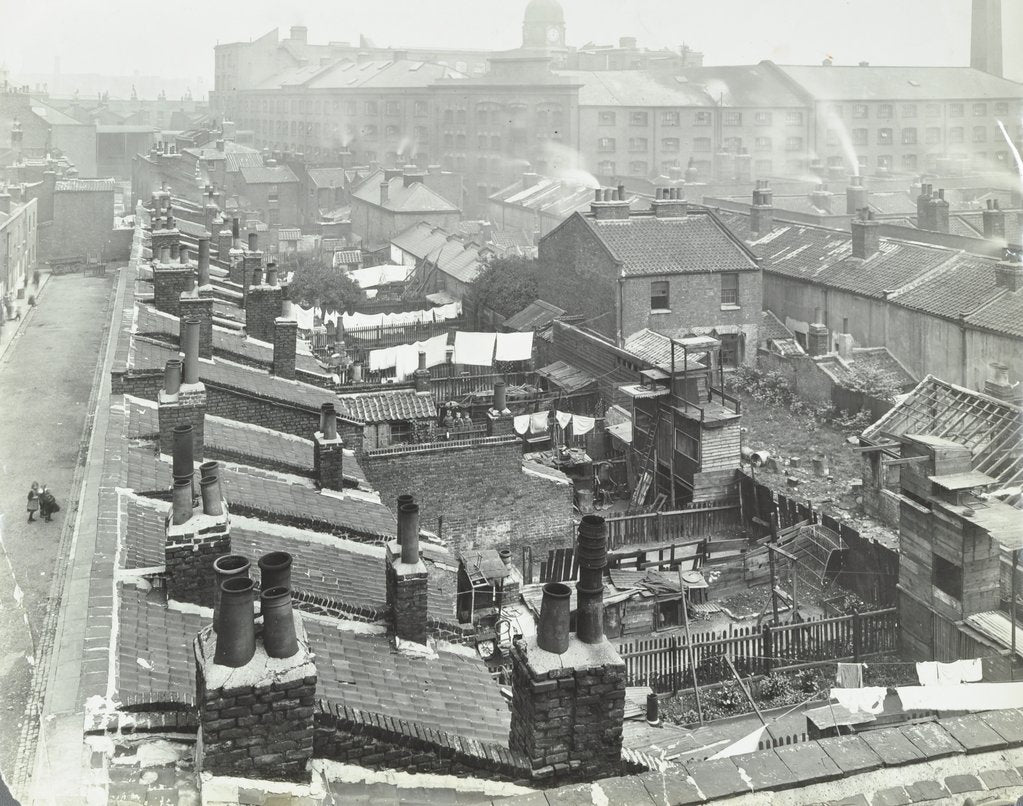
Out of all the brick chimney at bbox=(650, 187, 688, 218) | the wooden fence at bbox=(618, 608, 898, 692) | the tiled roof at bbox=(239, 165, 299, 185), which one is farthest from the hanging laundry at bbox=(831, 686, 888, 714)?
the tiled roof at bbox=(239, 165, 299, 185)

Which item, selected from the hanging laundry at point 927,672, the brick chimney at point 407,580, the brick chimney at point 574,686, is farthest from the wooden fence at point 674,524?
the brick chimney at point 574,686

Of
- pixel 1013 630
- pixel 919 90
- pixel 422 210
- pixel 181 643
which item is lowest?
pixel 1013 630

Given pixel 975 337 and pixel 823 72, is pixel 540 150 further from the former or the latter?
pixel 975 337

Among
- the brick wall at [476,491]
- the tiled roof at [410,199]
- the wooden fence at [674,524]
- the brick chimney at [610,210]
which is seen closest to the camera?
the brick wall at [476,491]

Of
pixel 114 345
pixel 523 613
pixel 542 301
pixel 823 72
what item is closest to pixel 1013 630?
pixel 523 613

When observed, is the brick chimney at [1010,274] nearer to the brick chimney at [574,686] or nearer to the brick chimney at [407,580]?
the brick chimney at [407,580]

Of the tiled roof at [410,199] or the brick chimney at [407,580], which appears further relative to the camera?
the tiled roof at [410,199]
